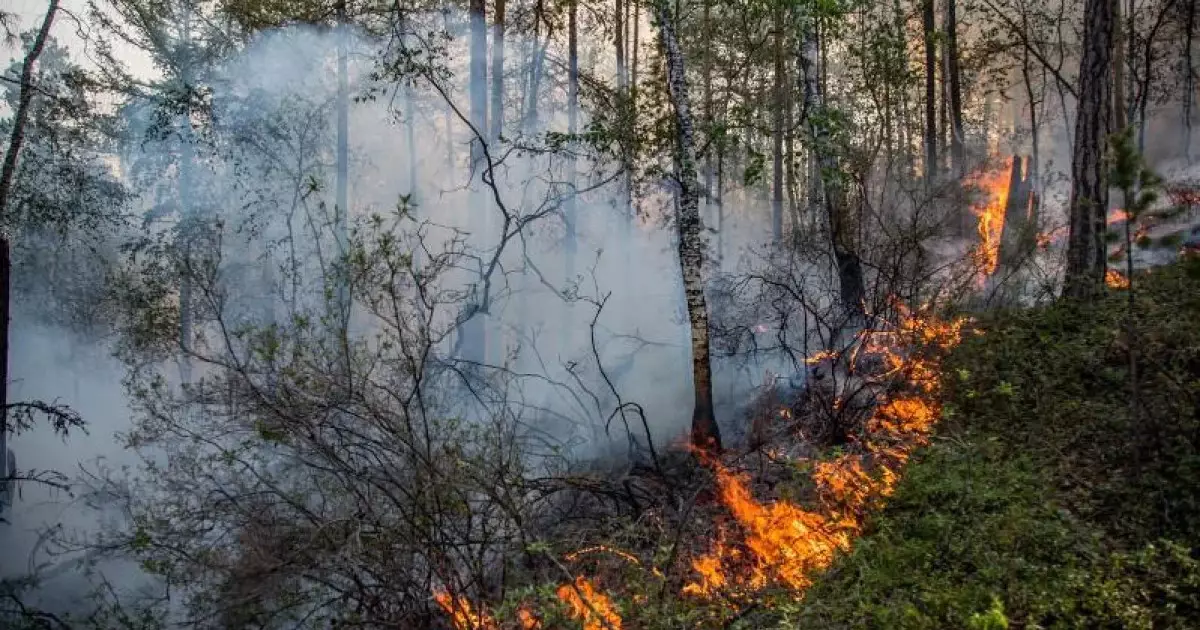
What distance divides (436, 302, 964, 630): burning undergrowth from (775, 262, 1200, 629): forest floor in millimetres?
311

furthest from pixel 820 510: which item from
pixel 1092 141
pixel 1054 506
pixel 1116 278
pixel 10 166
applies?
pixel 10 166

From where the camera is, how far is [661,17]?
300 inches

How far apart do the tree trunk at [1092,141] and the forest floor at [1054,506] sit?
1.05 metres

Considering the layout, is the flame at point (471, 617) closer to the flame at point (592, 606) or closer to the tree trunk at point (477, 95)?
the flame at point (592, 606)

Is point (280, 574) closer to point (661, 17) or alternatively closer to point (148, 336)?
point (661, 17)

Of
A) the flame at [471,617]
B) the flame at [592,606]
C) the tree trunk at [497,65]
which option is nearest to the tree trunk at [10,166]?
the flame at [471,617]

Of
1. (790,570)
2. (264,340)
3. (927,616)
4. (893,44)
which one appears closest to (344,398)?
(264,340)

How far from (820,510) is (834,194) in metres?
5.34

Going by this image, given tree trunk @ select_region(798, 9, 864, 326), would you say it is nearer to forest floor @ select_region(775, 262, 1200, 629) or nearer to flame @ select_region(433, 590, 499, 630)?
forest floor @ select_region(775, 262, 1200, 629)

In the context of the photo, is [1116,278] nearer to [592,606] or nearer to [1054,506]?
[1054,506]

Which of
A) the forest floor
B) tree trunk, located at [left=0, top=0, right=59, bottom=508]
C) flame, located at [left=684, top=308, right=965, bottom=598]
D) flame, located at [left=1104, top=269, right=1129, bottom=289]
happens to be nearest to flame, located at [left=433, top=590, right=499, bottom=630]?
flame, located at [left=684, top=308, right=965, bottom=598]

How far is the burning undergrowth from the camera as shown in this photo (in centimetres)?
512

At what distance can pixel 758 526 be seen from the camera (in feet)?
19.8

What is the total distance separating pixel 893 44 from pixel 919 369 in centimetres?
555
